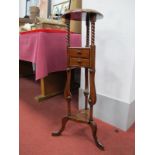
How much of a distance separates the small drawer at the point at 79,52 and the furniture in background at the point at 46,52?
598 millimetres

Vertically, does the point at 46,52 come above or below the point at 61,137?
above

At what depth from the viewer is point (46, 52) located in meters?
1.84

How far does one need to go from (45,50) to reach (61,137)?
2.91 feet

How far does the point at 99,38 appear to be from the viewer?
1615 millimetres

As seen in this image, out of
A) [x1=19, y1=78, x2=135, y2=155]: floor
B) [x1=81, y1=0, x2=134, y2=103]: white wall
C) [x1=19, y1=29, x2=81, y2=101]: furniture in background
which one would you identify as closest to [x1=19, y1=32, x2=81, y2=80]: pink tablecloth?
[x1=19, y1=29, x2=81, y2=101]: furniture in background

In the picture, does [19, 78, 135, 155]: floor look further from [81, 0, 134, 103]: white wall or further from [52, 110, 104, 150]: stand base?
[81, 0, 134, 103]: white wall

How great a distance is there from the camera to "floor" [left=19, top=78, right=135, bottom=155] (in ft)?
4.00

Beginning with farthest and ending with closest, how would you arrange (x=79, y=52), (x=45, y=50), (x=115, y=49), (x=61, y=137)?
1. (x=45, y=50)
2. (x=115, y=49)
3. (x=61, y=137)
4. (x=79, y=52)

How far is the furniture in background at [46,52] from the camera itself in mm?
1802

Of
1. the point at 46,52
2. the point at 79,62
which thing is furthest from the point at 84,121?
the point at 46,52

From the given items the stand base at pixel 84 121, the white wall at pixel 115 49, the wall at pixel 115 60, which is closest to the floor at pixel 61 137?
the stand base at pixel 84 121

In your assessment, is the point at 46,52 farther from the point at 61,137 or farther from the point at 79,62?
the point at 61,137

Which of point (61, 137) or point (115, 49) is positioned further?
point (115, 49)
